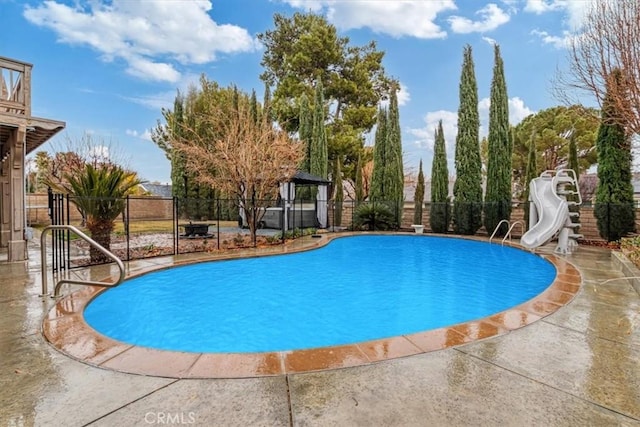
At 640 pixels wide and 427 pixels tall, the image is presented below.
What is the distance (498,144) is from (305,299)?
11.7 meters

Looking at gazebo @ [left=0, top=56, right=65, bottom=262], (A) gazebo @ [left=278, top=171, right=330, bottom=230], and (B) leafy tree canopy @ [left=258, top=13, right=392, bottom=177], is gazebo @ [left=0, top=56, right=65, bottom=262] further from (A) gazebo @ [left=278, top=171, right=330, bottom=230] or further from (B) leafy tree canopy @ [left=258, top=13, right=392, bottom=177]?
(B) leafy tree canopy @ [left=258, top=13, right=392, bottom=177]

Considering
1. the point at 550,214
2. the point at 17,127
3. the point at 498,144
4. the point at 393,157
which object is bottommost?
the point at 550,214

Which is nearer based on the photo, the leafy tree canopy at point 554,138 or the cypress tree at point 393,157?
the cypress tree at point 393,157

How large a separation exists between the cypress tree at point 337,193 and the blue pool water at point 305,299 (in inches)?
301

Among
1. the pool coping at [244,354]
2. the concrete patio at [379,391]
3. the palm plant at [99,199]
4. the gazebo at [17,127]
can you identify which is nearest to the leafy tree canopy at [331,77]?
the palm plant at [99,199]

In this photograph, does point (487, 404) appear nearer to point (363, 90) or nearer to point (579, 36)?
point (579, 36)

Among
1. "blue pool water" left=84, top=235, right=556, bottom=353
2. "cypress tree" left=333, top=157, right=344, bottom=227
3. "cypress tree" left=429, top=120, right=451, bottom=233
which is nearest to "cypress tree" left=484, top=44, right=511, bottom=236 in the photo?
"cypress tree" left=429, top=120, right=451, bottom=233

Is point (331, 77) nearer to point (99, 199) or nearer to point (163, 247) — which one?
point (163, 247)

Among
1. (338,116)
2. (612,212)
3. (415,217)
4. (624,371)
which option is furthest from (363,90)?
(624,371)

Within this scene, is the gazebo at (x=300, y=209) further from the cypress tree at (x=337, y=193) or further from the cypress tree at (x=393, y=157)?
the cypress tree at (x=393, y=157)

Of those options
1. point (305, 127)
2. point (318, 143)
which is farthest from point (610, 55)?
point (305, 127)

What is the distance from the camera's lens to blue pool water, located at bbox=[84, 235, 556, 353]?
4168 mm

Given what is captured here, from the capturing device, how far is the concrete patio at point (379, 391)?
6.32ft

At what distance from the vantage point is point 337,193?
1833 cm
